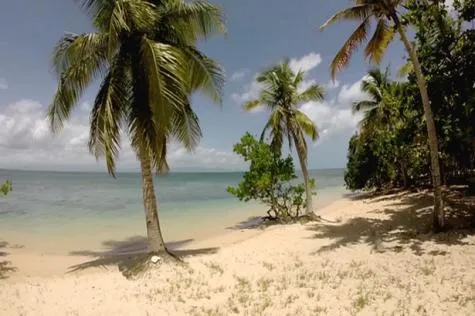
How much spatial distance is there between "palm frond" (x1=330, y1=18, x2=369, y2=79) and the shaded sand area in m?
5.47

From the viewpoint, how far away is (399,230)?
10352 mm

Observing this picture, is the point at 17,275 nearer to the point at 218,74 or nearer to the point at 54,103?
the point at 54,103

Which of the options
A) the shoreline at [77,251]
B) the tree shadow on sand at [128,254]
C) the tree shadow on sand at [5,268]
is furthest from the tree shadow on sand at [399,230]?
the tree shadow on sand at [5,268]

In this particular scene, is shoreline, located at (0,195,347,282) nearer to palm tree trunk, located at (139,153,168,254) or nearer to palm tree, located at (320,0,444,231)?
palm tree trunk, located at (139,153,168,254)

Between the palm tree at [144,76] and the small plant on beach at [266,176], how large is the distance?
6566 mm

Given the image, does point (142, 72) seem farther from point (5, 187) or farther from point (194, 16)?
point (5, 187)

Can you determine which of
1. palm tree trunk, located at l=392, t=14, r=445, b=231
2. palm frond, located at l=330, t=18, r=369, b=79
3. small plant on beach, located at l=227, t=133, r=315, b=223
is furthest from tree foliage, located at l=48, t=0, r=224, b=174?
Result: small plant on beach, located at l=227, t=133, r=315, b=223

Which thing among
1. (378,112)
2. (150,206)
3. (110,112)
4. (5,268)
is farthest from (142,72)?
(378,112)

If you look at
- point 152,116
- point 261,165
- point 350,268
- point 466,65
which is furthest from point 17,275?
point 466,65

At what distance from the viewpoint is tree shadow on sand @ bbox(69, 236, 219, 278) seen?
8.48 m

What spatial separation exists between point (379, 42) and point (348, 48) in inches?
44.3

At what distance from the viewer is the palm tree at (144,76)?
7598 mm

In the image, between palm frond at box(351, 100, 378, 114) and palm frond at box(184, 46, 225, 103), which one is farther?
palm frond at box(351, 100, 378, 114)

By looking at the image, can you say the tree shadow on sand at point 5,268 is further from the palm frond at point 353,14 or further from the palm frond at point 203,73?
the palm frond at point 353,14
